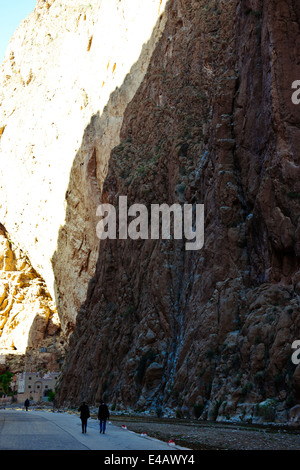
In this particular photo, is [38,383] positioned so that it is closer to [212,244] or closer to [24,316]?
[24,316]

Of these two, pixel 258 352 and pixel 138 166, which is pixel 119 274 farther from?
pixel 258 352

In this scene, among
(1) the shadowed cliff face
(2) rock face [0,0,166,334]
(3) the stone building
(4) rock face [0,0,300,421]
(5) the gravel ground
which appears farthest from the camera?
(3) the stone building

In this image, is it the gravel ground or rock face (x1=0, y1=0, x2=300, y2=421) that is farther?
rock face (x1=0, y1=0, x2=300, y2=421)

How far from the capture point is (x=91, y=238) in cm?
5762

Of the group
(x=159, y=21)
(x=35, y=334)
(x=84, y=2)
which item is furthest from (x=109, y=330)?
(x=84, y=2)

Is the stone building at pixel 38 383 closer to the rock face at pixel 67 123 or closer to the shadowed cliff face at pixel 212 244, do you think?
the rock face at pixel 67 123

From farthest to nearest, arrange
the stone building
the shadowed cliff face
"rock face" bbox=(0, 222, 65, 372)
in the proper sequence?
"rock face" bbox=(0, 222, 65, 372)
the stone building
the shadowed cliff face

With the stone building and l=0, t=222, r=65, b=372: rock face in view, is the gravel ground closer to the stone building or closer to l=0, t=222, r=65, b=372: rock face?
l=0, t=222, r=65, b=372: rock face

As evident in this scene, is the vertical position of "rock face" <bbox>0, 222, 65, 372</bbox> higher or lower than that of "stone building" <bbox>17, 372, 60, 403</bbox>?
higher

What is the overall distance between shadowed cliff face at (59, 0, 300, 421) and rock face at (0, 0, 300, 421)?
80 millimetres

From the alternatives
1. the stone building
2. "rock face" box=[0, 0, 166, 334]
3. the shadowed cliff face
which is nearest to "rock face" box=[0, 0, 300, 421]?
the shadowed cliff face

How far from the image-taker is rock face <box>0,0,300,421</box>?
2408 centimetres

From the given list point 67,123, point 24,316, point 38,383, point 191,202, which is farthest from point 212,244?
point 24,316

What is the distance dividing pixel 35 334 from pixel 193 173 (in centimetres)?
4456
